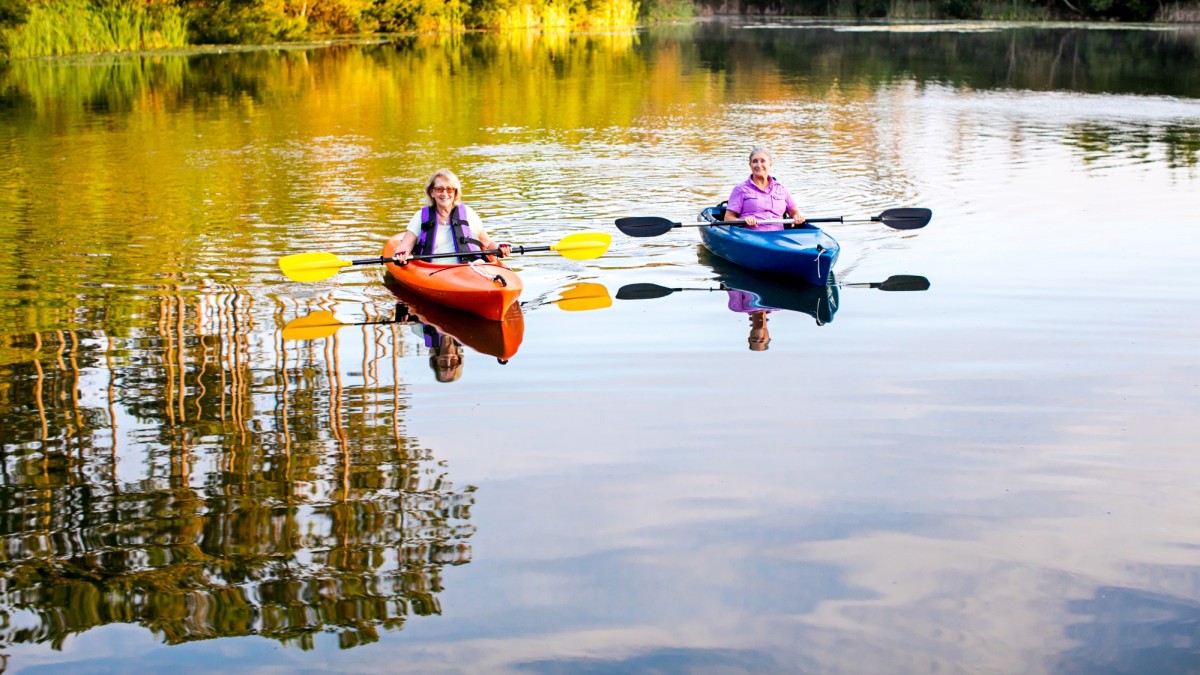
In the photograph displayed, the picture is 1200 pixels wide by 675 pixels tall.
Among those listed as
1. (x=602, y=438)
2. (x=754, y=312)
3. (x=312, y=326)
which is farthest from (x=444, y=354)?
(x=754, y=312)

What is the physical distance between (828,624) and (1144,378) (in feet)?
12.1

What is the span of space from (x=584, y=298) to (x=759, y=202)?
6.10 feet

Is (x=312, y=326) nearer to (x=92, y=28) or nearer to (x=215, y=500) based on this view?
(x=215, y=500)

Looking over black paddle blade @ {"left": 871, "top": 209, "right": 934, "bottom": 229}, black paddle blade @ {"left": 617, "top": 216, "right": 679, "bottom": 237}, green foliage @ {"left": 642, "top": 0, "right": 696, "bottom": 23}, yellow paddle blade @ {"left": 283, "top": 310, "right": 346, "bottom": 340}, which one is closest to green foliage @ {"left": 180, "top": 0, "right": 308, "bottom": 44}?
green foliage @ {"left": 642, "top": 0, "right": 696, "bottom": 23}

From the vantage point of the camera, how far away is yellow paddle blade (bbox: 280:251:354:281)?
365 inches

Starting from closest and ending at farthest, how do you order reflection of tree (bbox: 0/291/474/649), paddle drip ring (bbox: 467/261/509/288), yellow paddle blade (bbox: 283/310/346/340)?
reflection of tree (bbox: 0/291/474/649) < yellow paddle blade (bbox: 283/310/346/340) < paddle drip ring (bbox: 467/261/509/288)

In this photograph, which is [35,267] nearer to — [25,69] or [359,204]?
[359,204]

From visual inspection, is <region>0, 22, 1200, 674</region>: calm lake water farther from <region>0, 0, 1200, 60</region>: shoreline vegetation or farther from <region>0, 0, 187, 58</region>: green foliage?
<region>0, 0, 1200, 60</region>: shoreline vegetation

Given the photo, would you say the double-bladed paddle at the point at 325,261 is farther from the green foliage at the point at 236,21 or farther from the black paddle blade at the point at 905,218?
the green foliage at the point at 236,21

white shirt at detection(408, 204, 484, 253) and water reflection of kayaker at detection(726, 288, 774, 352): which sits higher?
white shirt at detection(408, 204, 484, 253)

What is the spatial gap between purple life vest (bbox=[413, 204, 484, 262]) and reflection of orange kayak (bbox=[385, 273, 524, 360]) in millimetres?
368

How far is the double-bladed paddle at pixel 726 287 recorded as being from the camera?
9594 millimetres

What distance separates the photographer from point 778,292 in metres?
9.75

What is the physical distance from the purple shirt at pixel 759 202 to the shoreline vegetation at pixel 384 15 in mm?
24185
